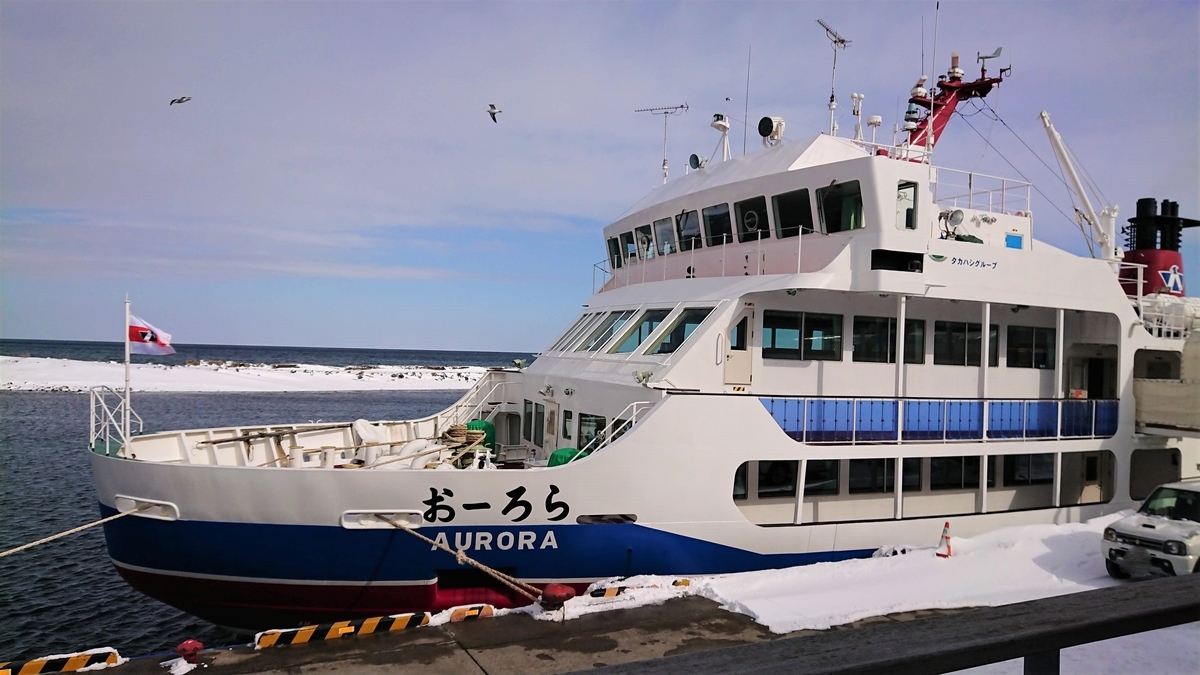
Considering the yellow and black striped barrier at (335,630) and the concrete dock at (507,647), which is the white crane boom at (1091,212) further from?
the yellow and black striped barrier at (335,630)

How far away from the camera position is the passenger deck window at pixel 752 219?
13328mm

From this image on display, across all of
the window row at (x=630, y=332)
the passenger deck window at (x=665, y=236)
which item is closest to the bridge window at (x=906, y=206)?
the window row at (x=630, y=332)

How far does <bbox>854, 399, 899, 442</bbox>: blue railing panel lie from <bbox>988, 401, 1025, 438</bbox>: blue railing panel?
2244mm

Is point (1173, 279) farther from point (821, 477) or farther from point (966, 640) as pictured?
point (966, 640)

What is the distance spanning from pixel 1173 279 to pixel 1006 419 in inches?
338

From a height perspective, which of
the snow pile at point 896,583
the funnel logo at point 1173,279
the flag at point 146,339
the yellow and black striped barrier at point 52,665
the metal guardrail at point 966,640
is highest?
the funnel logo at point 1173,279

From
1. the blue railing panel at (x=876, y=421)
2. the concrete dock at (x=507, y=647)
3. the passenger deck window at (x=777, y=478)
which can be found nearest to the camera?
the concrete dock at (x=507, y=647)

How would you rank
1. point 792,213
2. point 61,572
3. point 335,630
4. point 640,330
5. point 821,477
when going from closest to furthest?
point 335,630 → point 821,477 → point 792,213 → point 640,330 → point 61,572

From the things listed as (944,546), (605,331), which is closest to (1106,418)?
(944,546)

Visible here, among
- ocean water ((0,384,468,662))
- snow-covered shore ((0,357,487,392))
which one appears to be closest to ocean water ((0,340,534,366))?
snow-covered shore ((0,357,487,392))

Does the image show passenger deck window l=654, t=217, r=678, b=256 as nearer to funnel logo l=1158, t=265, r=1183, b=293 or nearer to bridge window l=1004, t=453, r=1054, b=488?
bridge window l=1004, t=453, r=1054, b=488

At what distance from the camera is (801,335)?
1243 centimetres

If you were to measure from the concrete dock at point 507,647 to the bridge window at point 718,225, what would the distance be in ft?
23.6

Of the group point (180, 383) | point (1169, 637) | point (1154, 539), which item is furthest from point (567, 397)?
point (180, 383)
